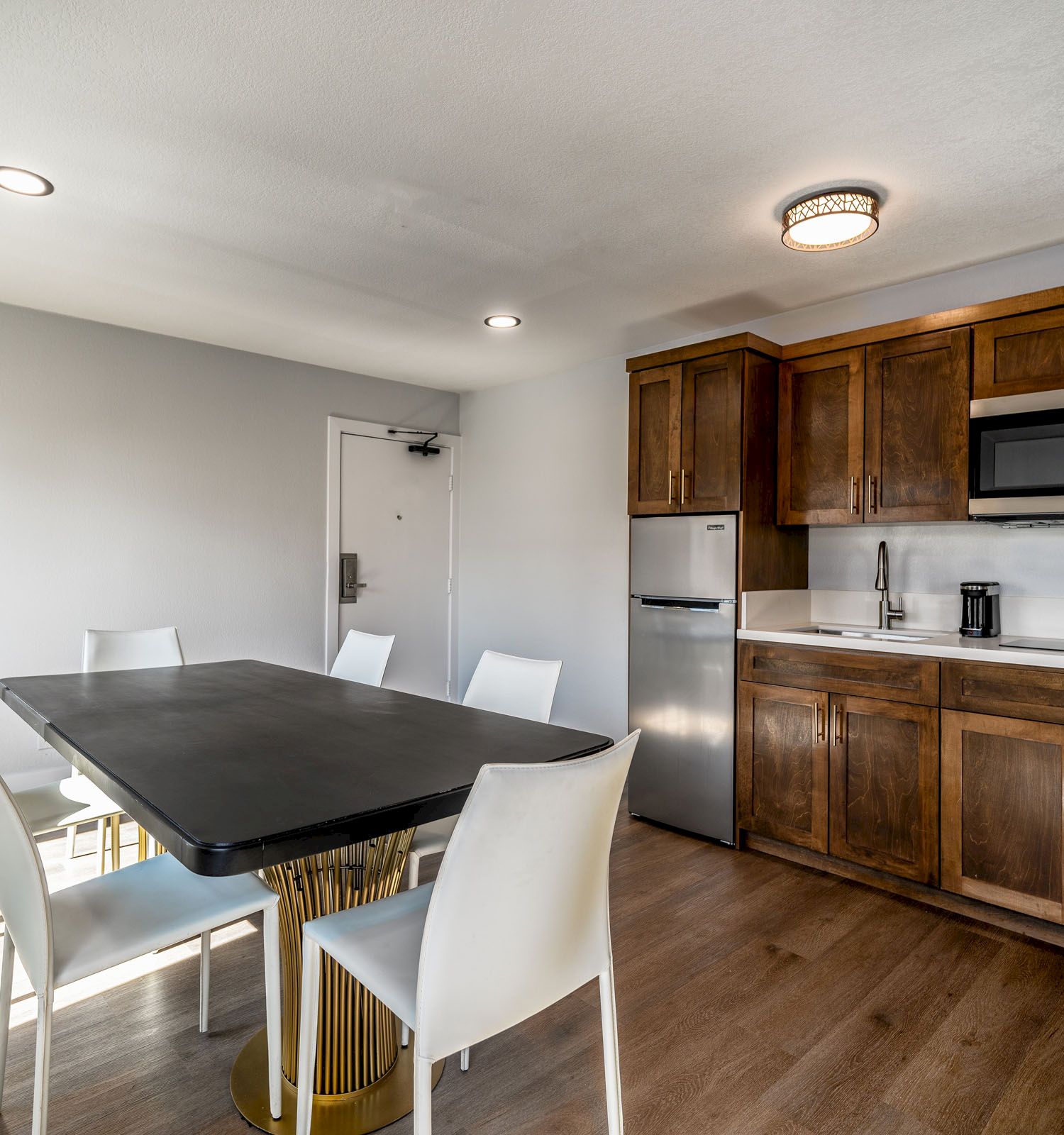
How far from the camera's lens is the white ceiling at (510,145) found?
1.65 metres

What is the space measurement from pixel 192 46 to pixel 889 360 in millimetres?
2556

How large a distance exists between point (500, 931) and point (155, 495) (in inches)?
135

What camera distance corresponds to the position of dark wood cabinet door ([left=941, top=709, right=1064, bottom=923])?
2.32 meters

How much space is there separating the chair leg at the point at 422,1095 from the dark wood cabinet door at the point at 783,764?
2.16 m

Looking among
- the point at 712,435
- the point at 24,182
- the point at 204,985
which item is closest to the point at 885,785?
the point at 712,435

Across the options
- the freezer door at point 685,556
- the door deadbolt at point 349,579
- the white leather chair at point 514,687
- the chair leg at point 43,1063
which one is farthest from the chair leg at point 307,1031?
the door deadbolt at point 349,579

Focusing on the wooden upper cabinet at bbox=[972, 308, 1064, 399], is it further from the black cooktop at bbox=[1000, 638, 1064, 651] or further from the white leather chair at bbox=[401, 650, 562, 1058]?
the white leather chair at bbox=[401, 650, 562, 1058]

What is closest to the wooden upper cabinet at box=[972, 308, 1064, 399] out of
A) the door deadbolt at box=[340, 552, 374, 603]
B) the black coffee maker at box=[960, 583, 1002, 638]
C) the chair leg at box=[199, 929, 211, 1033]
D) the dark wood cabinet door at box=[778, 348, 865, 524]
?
the dark wood cabinet door at box=[778, 348, 865, 524]

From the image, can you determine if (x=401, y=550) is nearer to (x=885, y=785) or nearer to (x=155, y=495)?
(x=155, y=495)

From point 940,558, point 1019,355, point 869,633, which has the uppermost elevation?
point 1019,355

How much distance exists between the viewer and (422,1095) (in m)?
1.13

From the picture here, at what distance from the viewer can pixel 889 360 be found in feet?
9.64

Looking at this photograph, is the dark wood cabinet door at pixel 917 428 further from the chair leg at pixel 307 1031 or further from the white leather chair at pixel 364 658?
the chair leg at pixel 307 1031

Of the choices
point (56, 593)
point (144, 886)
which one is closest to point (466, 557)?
point (56, 593)
